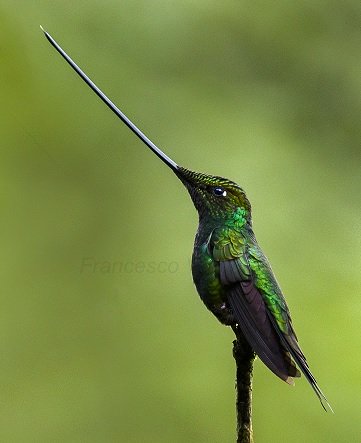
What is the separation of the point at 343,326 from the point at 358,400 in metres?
0.59

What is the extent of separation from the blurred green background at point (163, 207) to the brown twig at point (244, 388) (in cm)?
347

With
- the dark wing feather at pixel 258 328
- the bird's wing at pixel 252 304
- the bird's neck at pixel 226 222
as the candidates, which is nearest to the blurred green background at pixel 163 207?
the bird's neck at pixel 226 222

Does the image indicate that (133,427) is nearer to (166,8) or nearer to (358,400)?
(358,400)

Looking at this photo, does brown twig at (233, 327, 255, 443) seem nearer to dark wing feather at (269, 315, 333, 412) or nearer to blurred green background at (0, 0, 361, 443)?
dark wing feather at (269, 315, 333, 412)

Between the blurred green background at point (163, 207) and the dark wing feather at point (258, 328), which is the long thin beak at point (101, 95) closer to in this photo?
the dark wing feather at point (258, 328)

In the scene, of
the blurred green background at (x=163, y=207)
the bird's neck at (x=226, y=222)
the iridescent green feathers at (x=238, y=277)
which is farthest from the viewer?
the blurred green background at (x=163, y=207)

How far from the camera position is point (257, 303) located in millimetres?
2654

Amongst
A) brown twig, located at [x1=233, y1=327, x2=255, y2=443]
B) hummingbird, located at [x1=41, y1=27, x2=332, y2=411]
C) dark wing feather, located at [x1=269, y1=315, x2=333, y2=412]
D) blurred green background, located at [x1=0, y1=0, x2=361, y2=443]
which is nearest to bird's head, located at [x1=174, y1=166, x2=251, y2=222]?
hummingbird, located at [x1=41, y1=27, x2=332, y2=411]

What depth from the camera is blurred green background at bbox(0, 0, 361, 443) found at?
6.20 metres

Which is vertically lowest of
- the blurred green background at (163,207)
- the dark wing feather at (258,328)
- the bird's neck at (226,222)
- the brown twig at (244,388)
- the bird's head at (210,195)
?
the brown twig at (244,388)

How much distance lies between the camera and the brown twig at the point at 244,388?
197 cm

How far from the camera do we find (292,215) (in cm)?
675

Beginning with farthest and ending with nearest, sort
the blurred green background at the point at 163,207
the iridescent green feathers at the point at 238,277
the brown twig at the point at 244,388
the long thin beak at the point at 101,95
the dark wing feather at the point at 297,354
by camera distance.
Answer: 1. the blurred green background at the point at 163,207
2. the long thin beak at the point at 101,95
3. the iridescent green feathers at the point at 238,277
4. the dark wing feather at the point at 297,354
5. the brown twig at the point at 244,388

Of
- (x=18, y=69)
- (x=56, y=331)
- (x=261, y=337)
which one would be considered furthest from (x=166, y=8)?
(x=261, y=337)
